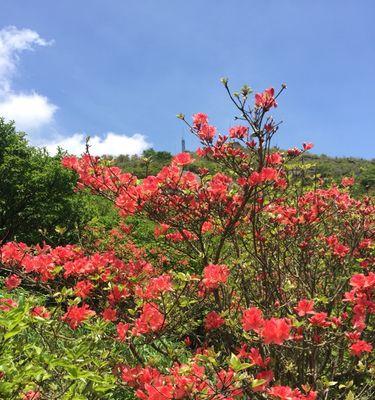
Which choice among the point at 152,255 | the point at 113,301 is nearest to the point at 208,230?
the point at 113,301

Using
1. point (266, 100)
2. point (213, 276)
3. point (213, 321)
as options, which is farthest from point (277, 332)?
point (266, 100)

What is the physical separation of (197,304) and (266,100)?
141cm

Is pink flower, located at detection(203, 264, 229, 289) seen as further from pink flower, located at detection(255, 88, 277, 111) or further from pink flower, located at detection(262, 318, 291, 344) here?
pink flower, located at detection(255, 88, 277, 111)

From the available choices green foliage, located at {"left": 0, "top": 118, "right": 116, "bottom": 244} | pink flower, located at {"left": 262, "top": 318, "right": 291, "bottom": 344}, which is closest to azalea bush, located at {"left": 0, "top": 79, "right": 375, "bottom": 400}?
pink flower, located at {"left": 262, "top": 318, "right": 291, "bottom": 344}

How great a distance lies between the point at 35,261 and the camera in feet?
8.59

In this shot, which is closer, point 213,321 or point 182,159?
point 213,321

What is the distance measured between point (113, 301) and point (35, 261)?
54cm

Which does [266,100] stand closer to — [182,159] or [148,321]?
[182,159]

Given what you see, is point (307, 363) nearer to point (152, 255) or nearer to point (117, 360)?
point (117, 360)

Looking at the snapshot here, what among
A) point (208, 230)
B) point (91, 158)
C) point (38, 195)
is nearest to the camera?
point (91, 158)

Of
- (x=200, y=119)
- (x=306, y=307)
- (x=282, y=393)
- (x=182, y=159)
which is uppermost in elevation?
(x=200, y=119)

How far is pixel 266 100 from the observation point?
2.83m

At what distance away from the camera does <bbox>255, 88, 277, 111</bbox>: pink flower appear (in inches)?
111

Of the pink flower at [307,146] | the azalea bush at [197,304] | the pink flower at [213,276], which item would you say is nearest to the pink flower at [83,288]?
the azalea bush at [197,304]
